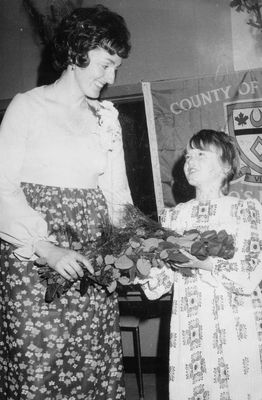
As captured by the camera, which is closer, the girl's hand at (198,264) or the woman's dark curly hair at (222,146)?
the girl's hand at (198,264)

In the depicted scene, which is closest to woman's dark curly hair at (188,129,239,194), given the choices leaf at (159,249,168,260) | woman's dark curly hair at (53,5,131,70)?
woman's dark curly hair at (53,5,131,70)

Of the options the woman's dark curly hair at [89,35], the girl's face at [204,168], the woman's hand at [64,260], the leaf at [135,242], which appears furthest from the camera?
the girl's face at [204,168]

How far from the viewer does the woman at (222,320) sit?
145 cm

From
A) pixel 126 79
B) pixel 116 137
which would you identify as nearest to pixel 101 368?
pixel 116 137

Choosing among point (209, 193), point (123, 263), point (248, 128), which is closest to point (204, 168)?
point (209, 193)

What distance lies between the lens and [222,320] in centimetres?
150

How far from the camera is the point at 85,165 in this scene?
4.26 feet

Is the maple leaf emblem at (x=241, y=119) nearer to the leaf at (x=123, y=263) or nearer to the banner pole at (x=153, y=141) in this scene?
the banner pole at (x=153, y=141)

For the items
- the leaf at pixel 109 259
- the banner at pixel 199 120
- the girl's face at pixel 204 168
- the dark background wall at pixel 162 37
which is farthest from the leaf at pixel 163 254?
the dark background wall at pixel 162 37

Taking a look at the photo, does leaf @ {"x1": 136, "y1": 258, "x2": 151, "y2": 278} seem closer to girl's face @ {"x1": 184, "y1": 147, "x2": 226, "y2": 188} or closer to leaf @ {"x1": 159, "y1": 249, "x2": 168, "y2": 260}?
leaf @ {"x1": 159, "y1": 249, "x2": 168, "y2": 260}

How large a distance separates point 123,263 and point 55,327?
0.28 meters

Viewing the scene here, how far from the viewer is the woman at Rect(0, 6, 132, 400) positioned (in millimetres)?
1161

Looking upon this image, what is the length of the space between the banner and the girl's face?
1457 millimetres

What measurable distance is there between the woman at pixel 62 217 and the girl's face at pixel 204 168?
0.39m
